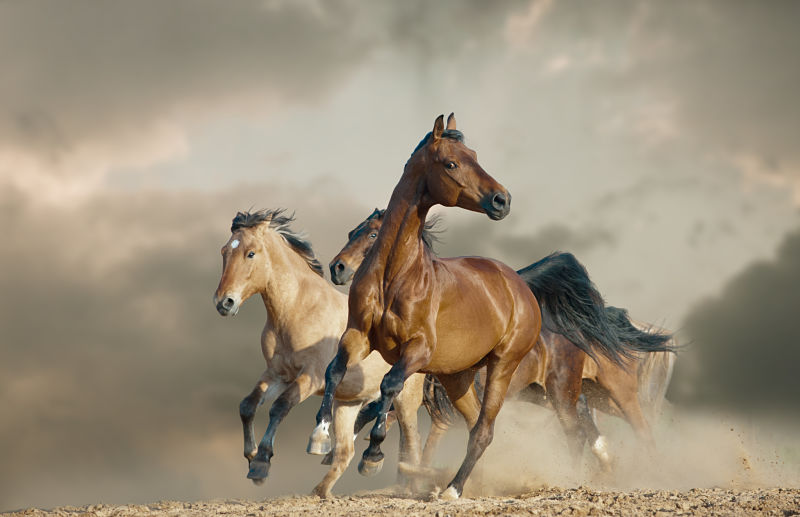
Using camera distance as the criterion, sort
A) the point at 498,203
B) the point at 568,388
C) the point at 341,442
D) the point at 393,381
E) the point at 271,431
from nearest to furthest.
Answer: the point at 393,381 < the point at 498,203 < the point at 271,431 < the point at 341,442 < the point at 568,388

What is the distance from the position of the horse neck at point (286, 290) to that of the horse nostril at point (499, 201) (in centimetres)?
262

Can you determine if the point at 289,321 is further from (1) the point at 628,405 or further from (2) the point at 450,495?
(1) the point at 628,405

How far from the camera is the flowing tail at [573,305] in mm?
8961

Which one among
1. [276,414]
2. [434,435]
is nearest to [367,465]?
[276,414]

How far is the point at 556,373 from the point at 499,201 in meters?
3.53

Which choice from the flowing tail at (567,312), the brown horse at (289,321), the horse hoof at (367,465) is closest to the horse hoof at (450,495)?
the horse hoof at (367,465)

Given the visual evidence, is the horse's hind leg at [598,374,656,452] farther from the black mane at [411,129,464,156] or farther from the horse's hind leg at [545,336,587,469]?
the black mane at [411,129,464,156]

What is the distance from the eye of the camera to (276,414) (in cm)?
714

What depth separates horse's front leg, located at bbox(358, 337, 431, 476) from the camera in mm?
5582

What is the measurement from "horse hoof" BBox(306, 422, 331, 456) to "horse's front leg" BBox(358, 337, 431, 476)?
1.05ft

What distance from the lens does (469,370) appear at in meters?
6.82

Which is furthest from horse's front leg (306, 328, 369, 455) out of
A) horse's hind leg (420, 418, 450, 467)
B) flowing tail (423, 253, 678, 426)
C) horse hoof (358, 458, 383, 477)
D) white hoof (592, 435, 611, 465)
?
white hoof (592, 435, 611, 465)

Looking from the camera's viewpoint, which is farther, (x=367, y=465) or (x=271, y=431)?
(x=271, y=431)

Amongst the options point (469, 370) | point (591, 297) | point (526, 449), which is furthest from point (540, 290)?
point (469, 370)
